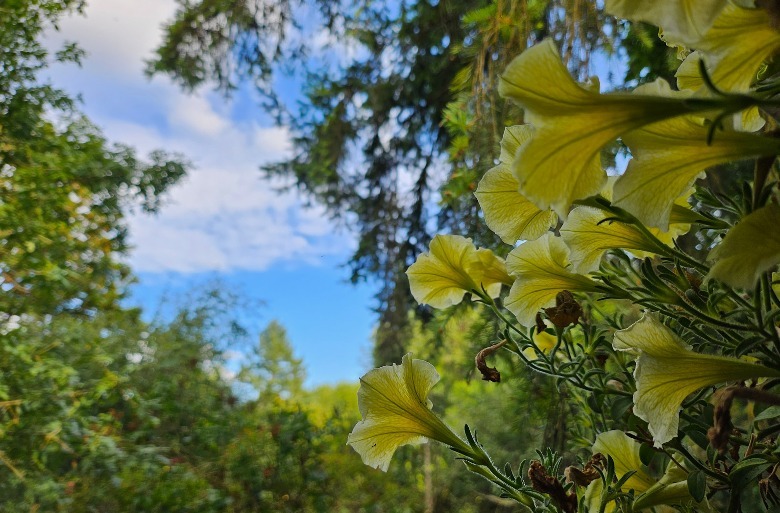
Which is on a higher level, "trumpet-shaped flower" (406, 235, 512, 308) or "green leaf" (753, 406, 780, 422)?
"trumpet-shaped flower" (406, 235, 512, 308)

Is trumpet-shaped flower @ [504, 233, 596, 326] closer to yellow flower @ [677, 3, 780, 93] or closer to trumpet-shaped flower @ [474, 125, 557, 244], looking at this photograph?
trumpet-shaped flower @ [474, 125, 557, 244]

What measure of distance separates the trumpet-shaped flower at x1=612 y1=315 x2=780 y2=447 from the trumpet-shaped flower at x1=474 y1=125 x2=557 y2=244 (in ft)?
0.32

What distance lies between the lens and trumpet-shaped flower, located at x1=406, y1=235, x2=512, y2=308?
52 cm

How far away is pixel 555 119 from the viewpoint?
24 cm

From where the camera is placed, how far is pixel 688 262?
358 millimetres

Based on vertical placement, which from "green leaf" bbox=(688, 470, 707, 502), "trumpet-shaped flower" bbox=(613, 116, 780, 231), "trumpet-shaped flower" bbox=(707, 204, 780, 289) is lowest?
"green leaf" bbox=(688, 470, 707, 502)

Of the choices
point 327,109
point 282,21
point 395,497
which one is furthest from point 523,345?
point 395,497

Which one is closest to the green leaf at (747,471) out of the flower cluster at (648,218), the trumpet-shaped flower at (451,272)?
the flower cluster at (648,218)

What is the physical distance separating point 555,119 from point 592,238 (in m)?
0.16

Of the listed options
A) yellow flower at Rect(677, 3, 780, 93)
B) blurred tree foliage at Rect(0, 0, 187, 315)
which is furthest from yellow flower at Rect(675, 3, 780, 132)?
blurred tree foliage at Rect(0, 0, 187, 315)

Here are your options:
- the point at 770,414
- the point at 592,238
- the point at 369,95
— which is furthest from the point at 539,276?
the point at 369,95

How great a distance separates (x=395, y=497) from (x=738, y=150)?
12.4ft

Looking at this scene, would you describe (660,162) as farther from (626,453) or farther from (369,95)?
(369,95)

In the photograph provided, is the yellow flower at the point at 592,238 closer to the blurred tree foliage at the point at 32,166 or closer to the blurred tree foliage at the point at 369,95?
the blurred tree foliage at the point at 369,95
